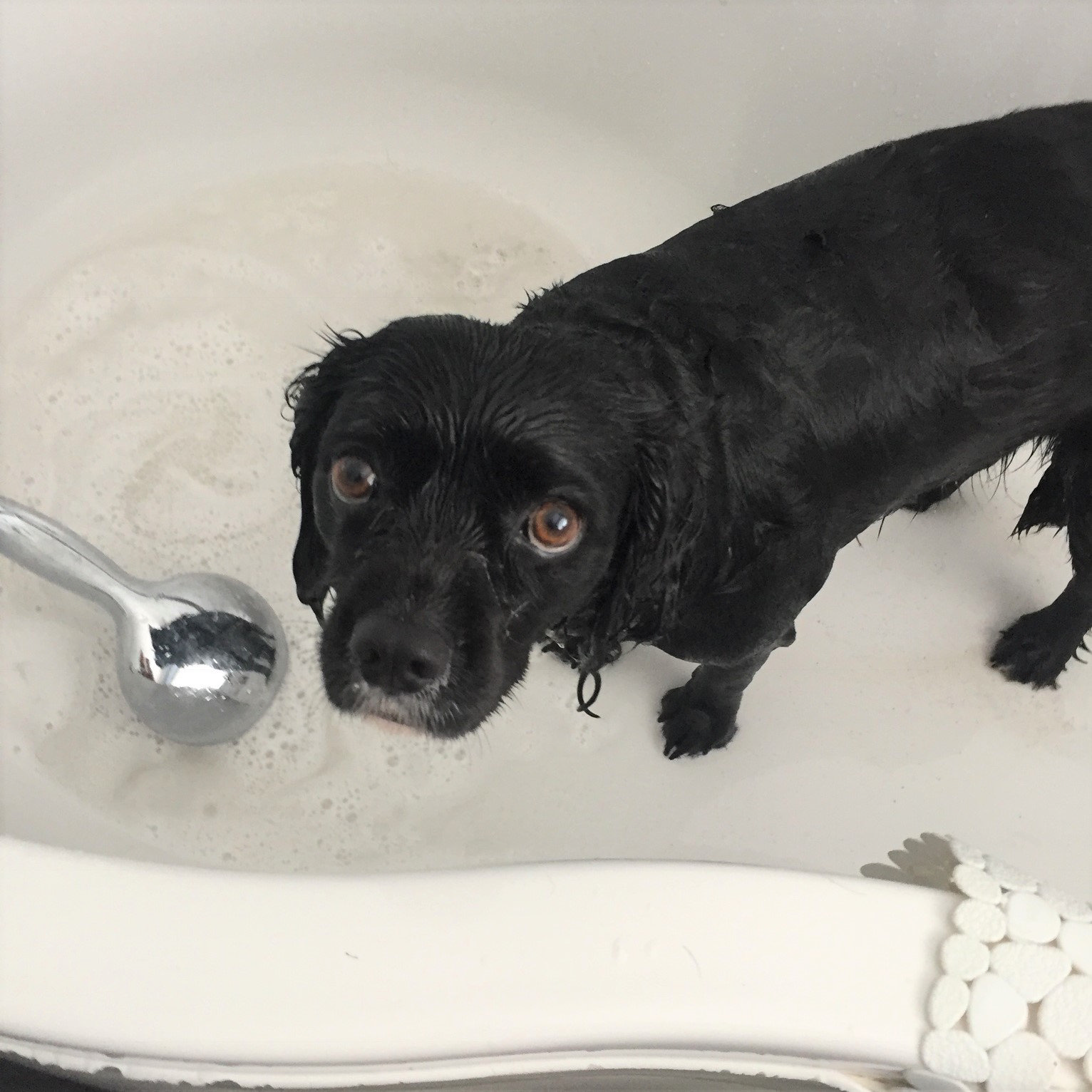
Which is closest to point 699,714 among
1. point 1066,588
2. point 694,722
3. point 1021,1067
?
point 694,722

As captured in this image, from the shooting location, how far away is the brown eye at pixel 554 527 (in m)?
1.11

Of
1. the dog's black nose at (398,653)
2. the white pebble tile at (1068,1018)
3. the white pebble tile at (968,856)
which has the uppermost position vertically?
the dog's black nose at (398,653)

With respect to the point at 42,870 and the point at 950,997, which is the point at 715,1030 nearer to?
the point at 950,997

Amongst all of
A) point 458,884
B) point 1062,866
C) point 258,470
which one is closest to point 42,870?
point 458,884

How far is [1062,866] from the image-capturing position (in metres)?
1.79

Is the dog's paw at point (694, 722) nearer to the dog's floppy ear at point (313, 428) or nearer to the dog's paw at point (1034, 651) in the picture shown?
the dog's paw at point (1034, 651)

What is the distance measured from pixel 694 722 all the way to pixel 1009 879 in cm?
77

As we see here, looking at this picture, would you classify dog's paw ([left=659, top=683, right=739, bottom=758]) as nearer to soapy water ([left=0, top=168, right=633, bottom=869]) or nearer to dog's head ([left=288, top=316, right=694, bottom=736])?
soapy water ([left=0, top=168, right=633, bottom=869])

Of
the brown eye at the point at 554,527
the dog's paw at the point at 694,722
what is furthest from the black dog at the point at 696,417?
the dog's paw at the point at 694,722

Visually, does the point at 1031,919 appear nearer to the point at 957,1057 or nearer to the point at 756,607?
the point at 957,1057

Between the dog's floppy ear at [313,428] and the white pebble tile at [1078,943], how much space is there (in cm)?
98

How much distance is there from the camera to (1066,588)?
1921 millimetres

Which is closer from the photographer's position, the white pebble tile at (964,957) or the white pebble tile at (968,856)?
the white pebble tile at (964,957)

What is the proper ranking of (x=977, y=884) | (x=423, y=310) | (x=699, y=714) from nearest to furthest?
(x=977, y=884)
(x=699, y=714)
(x=423, y=310)
